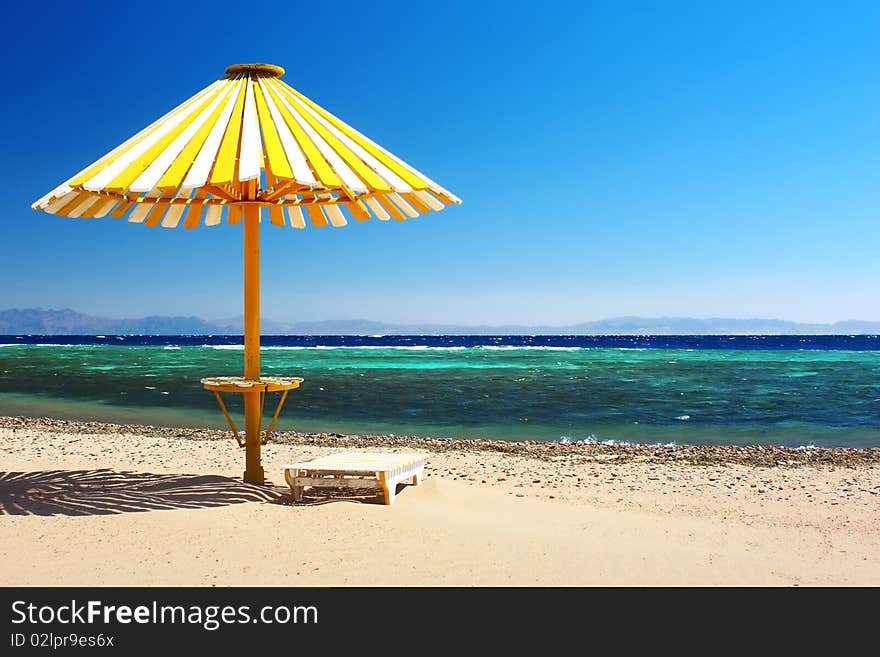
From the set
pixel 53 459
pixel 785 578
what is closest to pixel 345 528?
pixel 785 578

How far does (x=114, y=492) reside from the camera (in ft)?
23.0

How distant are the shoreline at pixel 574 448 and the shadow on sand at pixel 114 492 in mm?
4896

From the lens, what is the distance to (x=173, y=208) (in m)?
8.29

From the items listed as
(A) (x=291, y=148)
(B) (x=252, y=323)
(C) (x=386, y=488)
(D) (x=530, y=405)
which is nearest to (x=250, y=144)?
(A) (x=291, y=148)

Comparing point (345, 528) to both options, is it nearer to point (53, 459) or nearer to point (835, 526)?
point (835, 526)

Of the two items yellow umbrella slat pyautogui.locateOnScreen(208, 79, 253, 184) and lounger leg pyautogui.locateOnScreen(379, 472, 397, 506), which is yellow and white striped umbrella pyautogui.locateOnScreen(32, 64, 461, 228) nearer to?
yellow umbrella slat pyautogui.locateOnScreen(208, 79, 253, 184)

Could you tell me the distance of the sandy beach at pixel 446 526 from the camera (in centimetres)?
489

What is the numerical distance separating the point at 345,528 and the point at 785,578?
3.20 m

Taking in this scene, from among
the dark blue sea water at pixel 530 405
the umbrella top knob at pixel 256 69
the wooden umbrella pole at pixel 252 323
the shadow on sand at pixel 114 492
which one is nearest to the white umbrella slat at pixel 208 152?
the umbrella top knob at pixel 256 69

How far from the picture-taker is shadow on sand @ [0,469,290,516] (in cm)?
631

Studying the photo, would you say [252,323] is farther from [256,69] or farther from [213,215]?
[256,69]

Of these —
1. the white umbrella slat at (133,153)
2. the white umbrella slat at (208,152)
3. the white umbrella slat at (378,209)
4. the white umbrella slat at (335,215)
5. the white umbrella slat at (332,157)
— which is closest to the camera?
the white umbrella slat at (208,152)

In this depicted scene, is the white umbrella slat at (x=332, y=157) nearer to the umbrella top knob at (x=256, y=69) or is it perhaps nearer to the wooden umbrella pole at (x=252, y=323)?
the umbrella top knob at (x=256, y=69)

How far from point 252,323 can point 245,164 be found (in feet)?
6.73
